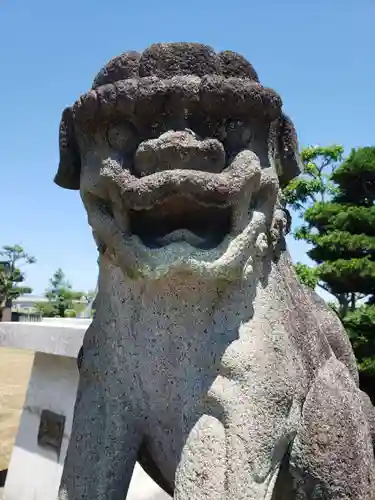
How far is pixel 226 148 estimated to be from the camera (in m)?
1.40

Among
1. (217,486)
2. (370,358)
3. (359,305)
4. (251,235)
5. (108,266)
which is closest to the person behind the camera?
(217,486)

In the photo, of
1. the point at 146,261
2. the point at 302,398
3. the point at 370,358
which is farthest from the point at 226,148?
the point at 370,358

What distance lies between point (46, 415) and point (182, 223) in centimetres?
262

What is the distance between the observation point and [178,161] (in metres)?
1.34

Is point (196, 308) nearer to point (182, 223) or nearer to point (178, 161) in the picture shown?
point (182, 223)

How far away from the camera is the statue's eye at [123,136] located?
1.40 metres

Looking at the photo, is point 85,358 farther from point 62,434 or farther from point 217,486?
point 62,434

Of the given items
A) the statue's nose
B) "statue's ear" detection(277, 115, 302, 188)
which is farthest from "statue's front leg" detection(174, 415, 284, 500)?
"statue's ear" detection(277, 115, 302, 188)

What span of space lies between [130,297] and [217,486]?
488 millimetres

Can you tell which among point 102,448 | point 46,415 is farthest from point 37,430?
point 102,448

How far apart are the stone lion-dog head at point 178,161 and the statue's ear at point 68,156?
0.06m

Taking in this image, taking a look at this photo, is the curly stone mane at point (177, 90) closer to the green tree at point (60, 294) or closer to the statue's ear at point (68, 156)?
the statue's ear at point (68, 156)

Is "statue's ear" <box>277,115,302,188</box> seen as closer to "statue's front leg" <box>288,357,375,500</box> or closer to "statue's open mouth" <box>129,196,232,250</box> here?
"statue's open mouth" <box>129,196,232,250</box>

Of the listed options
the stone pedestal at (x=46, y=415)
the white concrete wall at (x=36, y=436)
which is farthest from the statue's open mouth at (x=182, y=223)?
the white concrete wall at (x=36, y=436)
